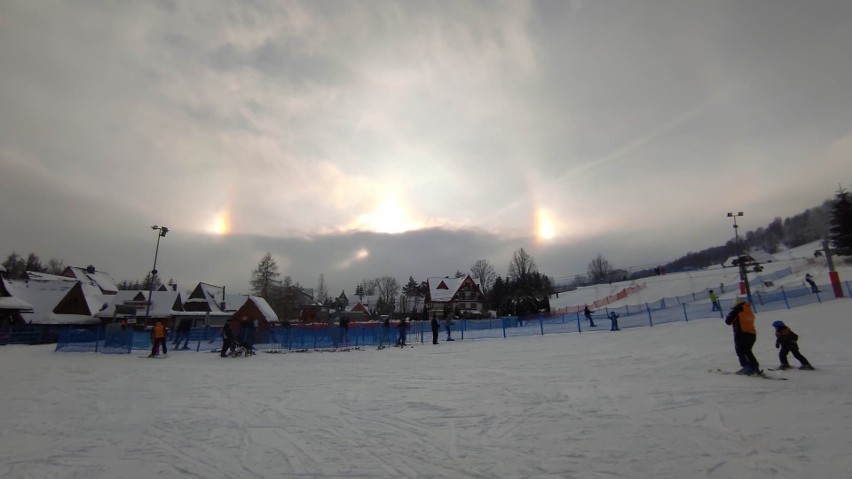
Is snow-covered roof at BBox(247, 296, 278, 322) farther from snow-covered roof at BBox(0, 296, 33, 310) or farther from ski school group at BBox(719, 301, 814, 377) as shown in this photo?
ski school group at BBox(719, 301, 814, 377)

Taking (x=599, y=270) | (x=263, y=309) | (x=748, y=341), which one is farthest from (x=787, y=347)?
(x=599, y=270)

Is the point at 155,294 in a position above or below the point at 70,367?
above

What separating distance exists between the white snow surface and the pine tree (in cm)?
4743

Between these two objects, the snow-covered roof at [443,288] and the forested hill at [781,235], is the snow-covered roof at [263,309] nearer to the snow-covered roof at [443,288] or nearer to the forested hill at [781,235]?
the snow-covered roof at [443,288]

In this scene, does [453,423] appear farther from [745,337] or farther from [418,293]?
[418,293]

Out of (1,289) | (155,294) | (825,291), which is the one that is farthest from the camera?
(155,294)

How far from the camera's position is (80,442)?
227 inches

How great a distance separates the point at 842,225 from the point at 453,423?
60625 millimetres

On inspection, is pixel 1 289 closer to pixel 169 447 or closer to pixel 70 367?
pixel 70 367

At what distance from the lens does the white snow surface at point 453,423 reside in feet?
14.6

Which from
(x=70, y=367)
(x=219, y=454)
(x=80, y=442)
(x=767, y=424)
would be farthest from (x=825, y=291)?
(x=70, y=367)

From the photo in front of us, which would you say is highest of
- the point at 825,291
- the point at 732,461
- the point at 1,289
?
the point at 1,289

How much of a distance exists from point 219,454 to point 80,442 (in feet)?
7.98

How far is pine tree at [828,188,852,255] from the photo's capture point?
144 feet
